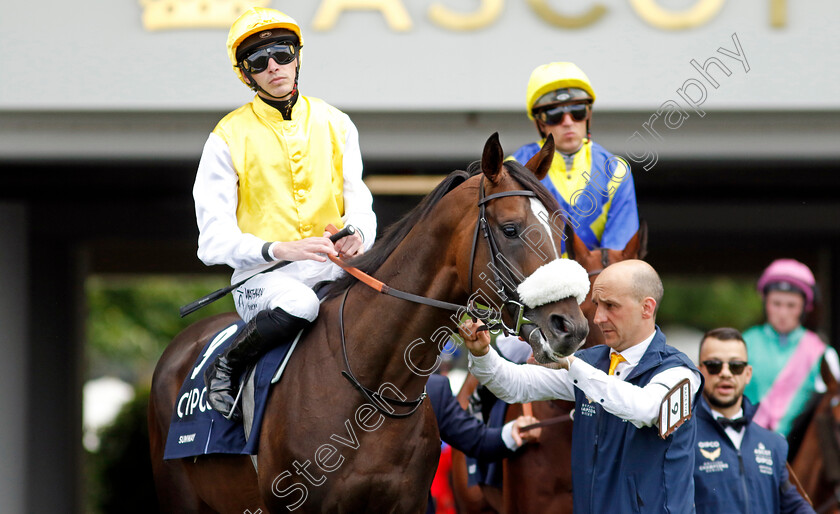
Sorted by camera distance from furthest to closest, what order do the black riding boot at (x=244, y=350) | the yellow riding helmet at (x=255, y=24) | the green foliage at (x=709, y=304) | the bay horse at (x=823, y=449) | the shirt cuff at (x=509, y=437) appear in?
the green foliage at (x=709, y=304), the bay horse at (x=823, y=449), the shirt cuff at (x=509, y=437), the yellow riding helmet at (x=255, y=24), the black riding boot at (x=244, y=350)

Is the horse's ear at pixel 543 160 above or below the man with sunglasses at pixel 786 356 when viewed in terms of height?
above

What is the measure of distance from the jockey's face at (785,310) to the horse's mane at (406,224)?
3.54 m

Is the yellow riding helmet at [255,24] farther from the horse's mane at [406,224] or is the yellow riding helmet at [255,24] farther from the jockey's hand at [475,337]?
the jockey's hand at [475,337]

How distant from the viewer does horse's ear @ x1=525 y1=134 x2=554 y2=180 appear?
11.4 feet

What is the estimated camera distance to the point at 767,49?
21.6 ft

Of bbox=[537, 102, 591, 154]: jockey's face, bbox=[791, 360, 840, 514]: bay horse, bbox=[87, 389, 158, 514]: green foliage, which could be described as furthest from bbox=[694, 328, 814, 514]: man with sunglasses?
bbox=[87, 389, 158, 514]: green foliage

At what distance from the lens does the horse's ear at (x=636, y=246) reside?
4207mm

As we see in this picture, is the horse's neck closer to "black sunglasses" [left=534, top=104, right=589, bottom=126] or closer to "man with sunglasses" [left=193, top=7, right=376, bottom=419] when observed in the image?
"man with sunglasses" [left=193, top=7, right=376, bottom=419]

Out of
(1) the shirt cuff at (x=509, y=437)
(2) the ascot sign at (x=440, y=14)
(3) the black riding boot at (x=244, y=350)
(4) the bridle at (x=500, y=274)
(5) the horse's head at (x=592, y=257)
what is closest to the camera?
(4) the bridle at (x=500, y=274)

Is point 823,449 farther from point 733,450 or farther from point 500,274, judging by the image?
point 500,274

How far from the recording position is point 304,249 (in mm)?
3549

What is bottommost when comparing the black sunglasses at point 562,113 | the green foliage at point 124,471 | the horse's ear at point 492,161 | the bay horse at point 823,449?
the green foliage at point 124,471

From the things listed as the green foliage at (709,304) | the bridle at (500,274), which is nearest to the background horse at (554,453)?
the bridle at (500,274)

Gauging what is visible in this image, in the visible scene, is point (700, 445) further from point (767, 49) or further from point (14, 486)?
point (14, 486)
